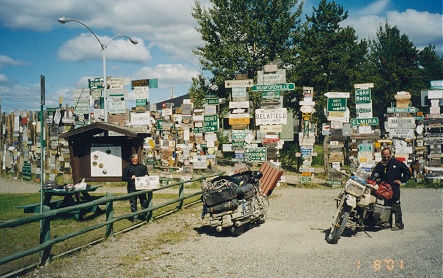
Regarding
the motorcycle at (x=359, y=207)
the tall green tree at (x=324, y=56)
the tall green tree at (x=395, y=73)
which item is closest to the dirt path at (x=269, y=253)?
the motorcycle at (x=359, y=207)

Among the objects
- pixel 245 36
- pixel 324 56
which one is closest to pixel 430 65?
pixel 324 56

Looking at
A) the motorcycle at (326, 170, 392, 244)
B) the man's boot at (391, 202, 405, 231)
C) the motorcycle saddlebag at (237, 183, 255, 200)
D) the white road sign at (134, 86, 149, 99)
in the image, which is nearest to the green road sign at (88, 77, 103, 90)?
the white road sign at (134, 86, 149, 99)

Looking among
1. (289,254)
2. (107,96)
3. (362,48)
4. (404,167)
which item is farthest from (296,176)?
(362,48)

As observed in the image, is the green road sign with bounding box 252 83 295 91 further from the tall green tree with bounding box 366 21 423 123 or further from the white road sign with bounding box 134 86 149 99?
the tall green tree with bounding box 366 21 423 123

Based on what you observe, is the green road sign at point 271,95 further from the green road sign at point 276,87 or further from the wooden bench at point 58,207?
the wooden bench at point 58,207

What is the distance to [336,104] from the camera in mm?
16359

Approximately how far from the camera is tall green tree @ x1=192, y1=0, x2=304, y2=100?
31047mm

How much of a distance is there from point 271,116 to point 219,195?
26.1 ft

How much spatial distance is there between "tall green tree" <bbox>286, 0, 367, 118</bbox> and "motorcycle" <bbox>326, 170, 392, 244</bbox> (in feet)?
73.0

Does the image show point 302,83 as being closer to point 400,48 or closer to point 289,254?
point 400,48

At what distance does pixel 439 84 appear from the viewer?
17172 millimetres

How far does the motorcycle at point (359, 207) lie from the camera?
802cm

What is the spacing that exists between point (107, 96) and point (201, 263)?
46.2ft

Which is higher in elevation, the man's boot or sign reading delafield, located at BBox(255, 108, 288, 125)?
sign reading delafield, located at BBox(255, 108, 288, 125)
